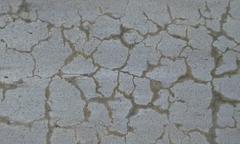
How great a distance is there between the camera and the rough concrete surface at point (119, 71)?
2.60 meters

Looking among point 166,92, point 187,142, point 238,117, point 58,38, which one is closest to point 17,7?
point 58,38

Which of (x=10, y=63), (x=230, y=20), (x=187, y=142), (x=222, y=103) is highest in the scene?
(x=230, y=20)

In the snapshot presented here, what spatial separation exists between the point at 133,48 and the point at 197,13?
0.41 m

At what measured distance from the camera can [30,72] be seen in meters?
2.64

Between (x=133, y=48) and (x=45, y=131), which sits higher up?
(x=133, y=48)

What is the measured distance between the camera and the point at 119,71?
2680 millimetres

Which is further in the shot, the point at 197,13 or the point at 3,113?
the point at 197,13

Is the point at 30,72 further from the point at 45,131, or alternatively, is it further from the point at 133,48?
the point at 133,48

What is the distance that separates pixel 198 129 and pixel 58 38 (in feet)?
2.92

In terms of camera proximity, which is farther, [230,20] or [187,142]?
[230,20]

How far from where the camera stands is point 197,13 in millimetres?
2787

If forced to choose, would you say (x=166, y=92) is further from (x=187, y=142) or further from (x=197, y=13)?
(x=197, y=13)

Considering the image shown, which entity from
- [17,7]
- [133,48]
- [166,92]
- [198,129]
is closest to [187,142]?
[198,129]

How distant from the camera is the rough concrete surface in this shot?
260 cm
